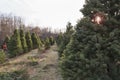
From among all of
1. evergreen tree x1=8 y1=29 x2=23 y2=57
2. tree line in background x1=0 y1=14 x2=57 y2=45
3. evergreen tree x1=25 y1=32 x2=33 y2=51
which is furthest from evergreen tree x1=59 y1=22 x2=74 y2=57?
tree line in background x1=0 y1=14 x2=57 y2=45

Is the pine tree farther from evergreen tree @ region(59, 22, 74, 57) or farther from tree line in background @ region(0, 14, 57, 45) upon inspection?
tree line in background @ region(0, 14, 57, 45)

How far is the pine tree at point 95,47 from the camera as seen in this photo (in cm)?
995

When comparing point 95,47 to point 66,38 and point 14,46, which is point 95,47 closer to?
point 66,38

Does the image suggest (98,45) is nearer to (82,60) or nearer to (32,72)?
(82,60)

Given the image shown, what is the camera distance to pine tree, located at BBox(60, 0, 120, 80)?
9.95m

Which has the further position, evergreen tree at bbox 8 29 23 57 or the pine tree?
evergreen tree at bbox 8 29 23 57

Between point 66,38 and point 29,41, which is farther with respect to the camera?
point 29,41

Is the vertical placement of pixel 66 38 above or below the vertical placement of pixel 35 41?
above

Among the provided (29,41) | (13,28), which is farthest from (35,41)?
(13,28)

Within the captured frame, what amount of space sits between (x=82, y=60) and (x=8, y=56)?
2603 centimetres

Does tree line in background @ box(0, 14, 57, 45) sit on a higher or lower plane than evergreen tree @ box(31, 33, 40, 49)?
higher

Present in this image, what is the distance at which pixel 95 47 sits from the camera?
10.1 m

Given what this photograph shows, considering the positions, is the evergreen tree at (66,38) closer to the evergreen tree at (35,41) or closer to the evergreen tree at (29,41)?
the evergreen tree at (29,41)

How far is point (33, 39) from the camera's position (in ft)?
130
